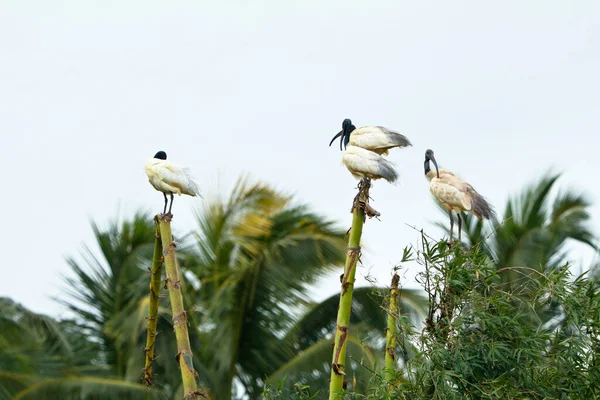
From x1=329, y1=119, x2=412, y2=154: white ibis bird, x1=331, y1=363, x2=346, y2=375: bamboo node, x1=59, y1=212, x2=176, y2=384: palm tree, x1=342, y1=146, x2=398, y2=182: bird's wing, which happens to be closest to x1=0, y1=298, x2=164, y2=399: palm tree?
x1=59, y1=212, x2=176, y2=384: palm tree

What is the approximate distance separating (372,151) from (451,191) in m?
1.61

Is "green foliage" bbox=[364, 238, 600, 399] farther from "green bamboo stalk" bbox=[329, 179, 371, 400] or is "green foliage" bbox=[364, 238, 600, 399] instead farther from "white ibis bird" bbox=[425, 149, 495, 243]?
"white ibis bird" bbox=[425, 149, 495, 243]

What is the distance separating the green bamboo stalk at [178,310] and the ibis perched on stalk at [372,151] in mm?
1415

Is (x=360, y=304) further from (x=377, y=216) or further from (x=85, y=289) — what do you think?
(x=377, y=216)

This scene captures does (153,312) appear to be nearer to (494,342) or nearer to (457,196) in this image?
(494,342)

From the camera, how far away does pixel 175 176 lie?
8.46 metres

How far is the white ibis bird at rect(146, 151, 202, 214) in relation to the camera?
846 centimetres

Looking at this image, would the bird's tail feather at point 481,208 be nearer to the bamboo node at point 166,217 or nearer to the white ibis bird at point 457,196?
the white ibis bird at point 457,196

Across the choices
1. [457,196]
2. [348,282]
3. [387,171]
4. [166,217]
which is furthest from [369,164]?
[457,196]

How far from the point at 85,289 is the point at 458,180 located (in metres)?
9.46

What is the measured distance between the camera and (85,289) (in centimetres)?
1764

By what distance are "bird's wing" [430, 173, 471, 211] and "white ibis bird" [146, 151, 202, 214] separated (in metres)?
2.01

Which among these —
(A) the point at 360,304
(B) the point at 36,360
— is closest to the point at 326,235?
(A) the point at 360,304

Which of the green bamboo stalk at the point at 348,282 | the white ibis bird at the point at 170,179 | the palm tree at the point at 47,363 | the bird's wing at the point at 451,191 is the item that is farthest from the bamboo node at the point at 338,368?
the palm tree at the point at 47,363
